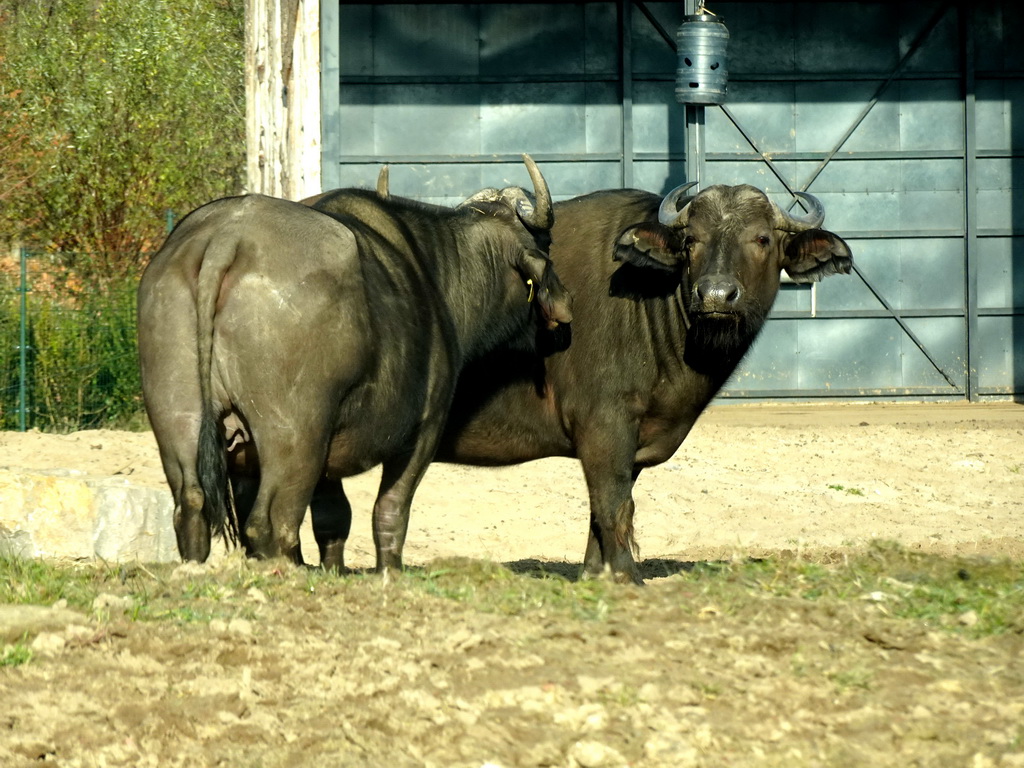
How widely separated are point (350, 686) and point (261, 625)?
2.34 ft

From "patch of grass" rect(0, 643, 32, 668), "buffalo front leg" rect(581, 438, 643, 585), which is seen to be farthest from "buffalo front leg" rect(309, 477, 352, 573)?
"patch of grass" rect(0, 643, 32, 668)

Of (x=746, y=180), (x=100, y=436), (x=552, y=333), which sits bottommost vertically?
(x=100, y=436)

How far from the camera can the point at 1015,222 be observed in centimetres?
2070

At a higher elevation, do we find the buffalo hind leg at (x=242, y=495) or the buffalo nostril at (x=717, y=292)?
the buffalo nostril at (x=717, y=292)

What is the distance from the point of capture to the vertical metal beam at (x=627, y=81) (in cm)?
1994

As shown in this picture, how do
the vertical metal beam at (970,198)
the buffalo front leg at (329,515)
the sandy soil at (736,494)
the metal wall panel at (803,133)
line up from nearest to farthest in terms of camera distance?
the buffalo front leg at (329,515) < the sandy soil at (736,494) < the metal wall panel at (803,133) < the vertical metal beam at (970,198)

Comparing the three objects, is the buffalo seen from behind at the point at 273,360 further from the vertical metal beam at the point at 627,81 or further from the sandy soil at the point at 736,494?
the vertical metal beam at the point at 627,81

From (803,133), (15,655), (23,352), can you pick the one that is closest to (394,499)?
(15,655)

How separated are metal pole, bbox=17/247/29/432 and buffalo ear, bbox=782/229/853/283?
9312 millimetres

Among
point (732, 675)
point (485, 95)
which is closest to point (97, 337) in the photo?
point (485, 95)

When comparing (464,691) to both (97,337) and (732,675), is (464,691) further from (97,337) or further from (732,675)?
(97,337)

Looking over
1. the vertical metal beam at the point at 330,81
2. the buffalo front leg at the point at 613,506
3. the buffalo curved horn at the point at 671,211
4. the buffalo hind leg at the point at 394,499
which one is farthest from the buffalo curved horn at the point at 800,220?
the vertical metal beam at the point at 330,81

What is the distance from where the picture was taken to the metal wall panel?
66.2ft

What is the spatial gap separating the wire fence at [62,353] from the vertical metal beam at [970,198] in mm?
11544
